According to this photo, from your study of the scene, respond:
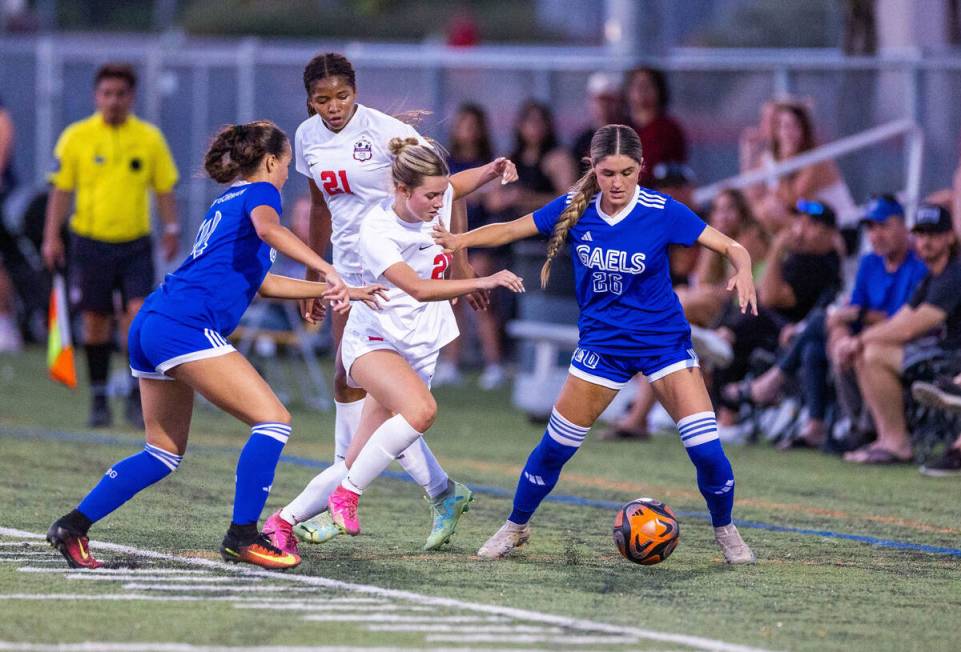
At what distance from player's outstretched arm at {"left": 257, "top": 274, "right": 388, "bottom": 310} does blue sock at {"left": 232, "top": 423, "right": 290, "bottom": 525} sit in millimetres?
525

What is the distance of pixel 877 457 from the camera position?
11.6 metres

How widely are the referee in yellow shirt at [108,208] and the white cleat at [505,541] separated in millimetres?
5055

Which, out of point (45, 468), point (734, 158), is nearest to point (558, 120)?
point (734, 158)

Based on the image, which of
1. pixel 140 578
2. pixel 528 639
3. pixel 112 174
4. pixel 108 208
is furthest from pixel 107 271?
pixel 528 639

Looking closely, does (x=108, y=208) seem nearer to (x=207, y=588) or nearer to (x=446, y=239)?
(x=446, y=239)

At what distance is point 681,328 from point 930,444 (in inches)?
172

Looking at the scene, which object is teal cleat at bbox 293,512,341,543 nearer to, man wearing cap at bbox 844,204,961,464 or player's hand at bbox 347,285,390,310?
player's hand at bbox 347,285,390,310

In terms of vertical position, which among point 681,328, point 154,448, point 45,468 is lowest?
point 45,468

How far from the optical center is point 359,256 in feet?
26.6

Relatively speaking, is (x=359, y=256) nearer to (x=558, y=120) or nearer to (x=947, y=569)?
(x=947, y=569)

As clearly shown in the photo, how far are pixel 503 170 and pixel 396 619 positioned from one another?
2.35 meters

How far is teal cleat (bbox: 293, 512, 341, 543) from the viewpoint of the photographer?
7648 millimetres

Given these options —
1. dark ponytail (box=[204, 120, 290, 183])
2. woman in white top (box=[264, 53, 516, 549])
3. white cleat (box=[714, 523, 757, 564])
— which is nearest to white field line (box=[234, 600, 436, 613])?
woman in white top (box=[264, 53, 516, 549])

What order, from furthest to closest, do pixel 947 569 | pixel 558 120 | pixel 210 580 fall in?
pixel 558 120
pixel 947 569
pixel 210 580
